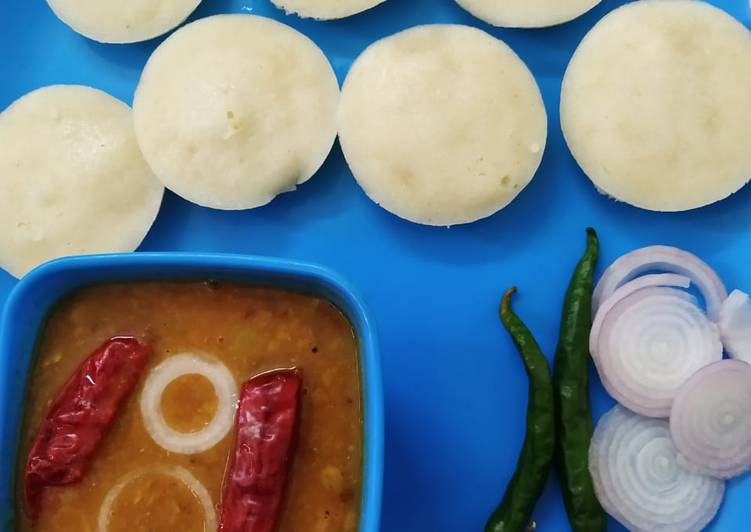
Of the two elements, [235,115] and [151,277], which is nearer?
[151,277]


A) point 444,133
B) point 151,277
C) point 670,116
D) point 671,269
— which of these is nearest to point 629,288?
point 671,269

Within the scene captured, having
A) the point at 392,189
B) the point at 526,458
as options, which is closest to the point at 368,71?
the point at 392,189

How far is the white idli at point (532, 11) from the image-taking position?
66.9 inches

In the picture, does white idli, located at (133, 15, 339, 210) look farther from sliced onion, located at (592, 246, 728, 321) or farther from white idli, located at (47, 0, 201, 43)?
sliced onion, located at (592, 246, 728, 321)

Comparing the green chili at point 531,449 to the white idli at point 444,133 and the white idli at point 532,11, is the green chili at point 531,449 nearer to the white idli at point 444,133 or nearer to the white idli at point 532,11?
the white idli at point 444,133

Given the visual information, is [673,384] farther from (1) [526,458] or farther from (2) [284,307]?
(2) [284,307]

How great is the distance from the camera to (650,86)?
1.68 m

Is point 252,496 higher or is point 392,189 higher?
point 392,189

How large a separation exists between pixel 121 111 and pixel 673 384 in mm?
1245

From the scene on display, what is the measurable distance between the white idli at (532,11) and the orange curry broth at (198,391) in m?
0.70

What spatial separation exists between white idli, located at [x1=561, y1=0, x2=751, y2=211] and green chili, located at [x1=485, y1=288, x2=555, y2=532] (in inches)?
14.1

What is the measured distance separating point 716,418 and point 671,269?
0.30 metres

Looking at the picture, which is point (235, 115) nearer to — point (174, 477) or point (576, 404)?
point (174, 477)

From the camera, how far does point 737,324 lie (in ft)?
5.47
